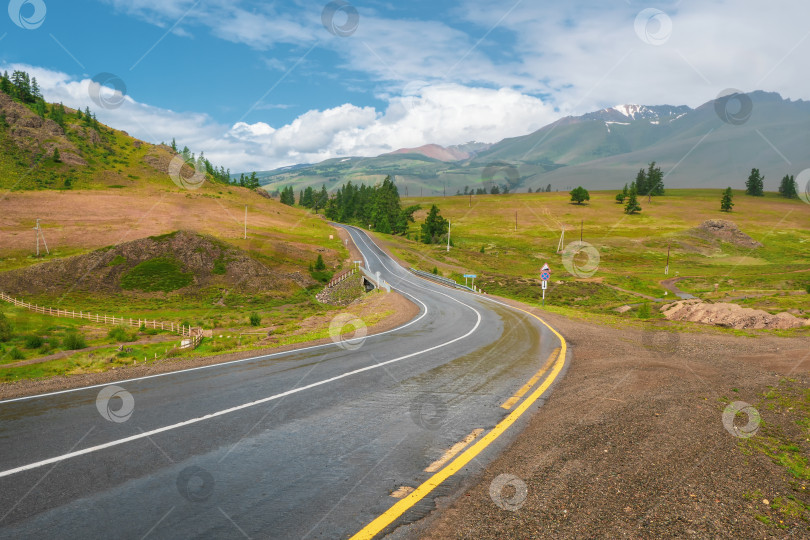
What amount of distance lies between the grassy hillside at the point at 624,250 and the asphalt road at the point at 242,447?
32353mm

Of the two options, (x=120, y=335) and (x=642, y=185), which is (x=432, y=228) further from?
(x=642, y=185)

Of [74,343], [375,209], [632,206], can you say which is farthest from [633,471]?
[632,206]

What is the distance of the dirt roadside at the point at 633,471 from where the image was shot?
11.9 feet

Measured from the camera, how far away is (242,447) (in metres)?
5.55

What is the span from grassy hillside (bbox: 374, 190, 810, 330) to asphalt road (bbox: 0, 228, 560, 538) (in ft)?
106

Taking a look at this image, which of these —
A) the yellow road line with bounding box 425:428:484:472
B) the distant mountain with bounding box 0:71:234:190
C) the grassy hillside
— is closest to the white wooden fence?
Result: the yellow road line with bounding box 425:428:484:472

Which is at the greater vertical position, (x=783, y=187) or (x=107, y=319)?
(x=783, y=187)

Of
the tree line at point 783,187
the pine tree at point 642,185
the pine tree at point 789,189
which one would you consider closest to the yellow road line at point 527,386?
the pine tree at point 642,185

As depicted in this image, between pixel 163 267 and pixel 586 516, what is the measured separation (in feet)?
197

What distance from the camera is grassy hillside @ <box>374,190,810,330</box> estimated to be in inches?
2221

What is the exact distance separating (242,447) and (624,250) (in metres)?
108

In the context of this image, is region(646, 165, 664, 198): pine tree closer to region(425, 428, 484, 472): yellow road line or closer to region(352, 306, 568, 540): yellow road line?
region(352, 306, 568, 540): yellow road line

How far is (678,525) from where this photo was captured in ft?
11.8

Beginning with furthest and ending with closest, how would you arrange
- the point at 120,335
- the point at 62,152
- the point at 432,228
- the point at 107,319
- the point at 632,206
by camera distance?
1. the point at 632,206
2. the point at 62,152
3. the point at 432,228
4. the point at 107,319
5. the point at 120,335
